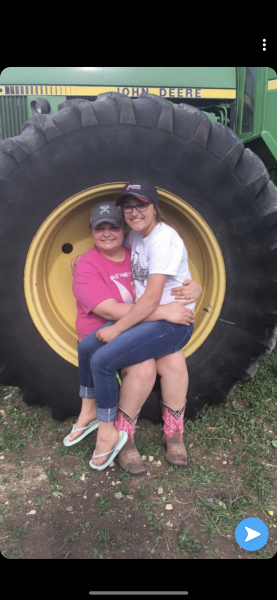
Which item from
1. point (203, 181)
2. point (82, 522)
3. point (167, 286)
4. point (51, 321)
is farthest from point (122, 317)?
point (82, 522)

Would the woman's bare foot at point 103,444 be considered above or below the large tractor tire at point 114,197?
below

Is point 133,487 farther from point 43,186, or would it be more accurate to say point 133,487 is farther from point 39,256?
point 43,186

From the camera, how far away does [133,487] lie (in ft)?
6.85

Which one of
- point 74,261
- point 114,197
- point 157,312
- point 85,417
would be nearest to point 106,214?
point 114,197

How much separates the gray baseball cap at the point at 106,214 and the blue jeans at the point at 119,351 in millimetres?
538

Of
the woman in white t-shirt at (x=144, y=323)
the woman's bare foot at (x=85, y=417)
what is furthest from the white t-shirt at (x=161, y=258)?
the woman's bare foot at (x=85, y=417)

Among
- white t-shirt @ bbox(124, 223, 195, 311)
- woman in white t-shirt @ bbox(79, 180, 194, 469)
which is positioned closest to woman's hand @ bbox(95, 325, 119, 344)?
woman in white t-shirt @ bbox(79, 180, 194, 469)

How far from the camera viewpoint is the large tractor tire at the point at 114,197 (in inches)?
82.2

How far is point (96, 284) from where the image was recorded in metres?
2.21

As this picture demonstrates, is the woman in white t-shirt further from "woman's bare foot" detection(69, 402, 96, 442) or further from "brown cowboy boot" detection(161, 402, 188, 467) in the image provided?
"woman's bare foot" detection(69, 402, 96, 442)

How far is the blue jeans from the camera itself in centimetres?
207

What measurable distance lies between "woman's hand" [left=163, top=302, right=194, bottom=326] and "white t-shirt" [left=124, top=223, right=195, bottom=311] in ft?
0.11

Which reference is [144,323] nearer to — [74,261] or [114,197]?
[74,261]

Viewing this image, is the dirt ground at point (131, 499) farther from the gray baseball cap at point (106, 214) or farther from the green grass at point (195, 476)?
the gray baseball cap at point (106, 214)
